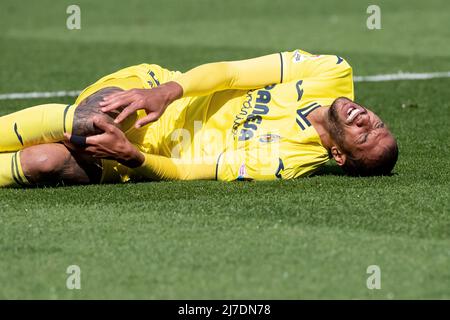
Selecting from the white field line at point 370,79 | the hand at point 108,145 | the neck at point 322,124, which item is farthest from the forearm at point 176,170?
the white field line at point 370,79

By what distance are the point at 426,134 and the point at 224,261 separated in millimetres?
3769

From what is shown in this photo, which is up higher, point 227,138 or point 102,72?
point 102,72

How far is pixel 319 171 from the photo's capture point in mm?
7230

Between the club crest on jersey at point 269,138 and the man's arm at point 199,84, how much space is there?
408 millimetres

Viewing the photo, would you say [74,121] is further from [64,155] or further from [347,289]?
[347,289]

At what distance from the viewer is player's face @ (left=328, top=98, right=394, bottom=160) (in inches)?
261

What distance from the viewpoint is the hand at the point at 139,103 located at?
6.38 m

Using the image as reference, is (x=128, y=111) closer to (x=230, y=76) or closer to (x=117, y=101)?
(x=117, y=101)

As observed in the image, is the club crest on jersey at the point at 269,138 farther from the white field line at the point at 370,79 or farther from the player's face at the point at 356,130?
the white field line at the point at 370,79

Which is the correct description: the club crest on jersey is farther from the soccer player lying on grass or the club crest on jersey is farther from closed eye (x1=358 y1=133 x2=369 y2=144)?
closed eye (x1=358 y1=133 x2=369 y2=144)

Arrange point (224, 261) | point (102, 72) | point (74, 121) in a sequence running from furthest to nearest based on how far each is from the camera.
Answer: point (102, 72)
point (74, 121)
point (224, 261)

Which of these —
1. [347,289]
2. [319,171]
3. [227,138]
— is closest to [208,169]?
[227,138]

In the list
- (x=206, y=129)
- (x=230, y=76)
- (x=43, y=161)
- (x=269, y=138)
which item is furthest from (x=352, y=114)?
(x=43, y=161)

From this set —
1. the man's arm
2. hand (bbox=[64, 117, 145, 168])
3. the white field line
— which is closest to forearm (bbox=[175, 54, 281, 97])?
the man's arm
